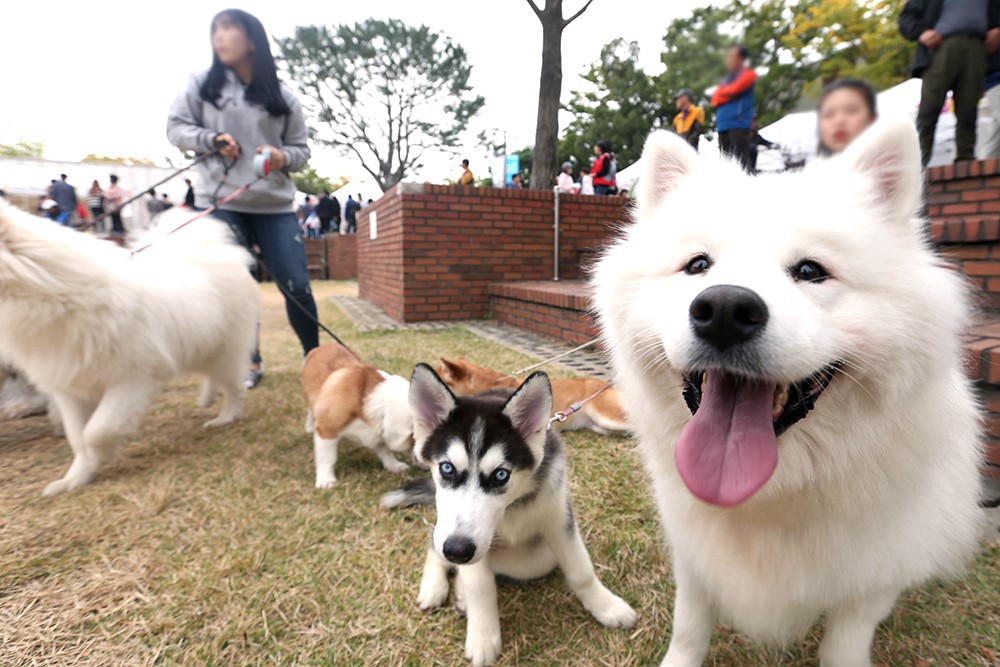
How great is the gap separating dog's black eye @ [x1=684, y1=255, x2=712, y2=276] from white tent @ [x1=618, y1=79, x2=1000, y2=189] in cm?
35

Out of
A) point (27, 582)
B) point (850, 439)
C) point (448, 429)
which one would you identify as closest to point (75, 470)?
point (27, 582)

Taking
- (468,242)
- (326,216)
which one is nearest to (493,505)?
(468,242)

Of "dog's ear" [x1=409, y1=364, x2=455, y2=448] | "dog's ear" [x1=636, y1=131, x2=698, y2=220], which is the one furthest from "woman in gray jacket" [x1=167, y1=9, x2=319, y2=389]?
"dog's ear" [x1=636, y1=131, x2=698, y2=220]

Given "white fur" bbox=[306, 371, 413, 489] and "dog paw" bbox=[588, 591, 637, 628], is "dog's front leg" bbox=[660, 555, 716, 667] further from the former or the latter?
"white fur" bbox=[306, 371, 413, 489]

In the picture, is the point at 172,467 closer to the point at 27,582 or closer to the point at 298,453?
the point at 298,453

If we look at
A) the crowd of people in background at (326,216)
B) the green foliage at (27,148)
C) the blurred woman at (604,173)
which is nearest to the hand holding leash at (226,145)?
the blurred woman at (604,173)

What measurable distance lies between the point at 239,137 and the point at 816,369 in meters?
4.01

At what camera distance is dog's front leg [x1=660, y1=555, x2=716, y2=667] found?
133 centimetres

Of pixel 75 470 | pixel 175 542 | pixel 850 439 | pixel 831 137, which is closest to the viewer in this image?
pixel 850 439

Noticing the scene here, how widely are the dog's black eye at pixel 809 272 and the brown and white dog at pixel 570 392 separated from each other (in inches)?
77.2

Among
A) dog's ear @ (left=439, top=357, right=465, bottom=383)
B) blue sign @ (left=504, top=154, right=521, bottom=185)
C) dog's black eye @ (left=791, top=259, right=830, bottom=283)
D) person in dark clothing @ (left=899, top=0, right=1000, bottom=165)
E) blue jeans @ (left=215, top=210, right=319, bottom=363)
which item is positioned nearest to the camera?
dog's black eye @ (left=791, top=259, right=830, bottom=283)

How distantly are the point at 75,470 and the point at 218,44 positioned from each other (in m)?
2.85

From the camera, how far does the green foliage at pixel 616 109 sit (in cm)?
434

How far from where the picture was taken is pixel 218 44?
3.32m
